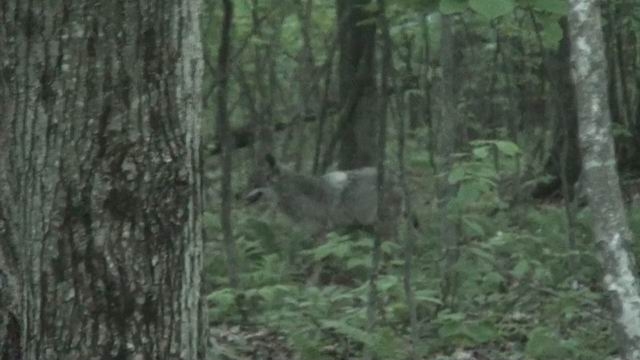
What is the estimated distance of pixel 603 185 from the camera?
20.7 ft

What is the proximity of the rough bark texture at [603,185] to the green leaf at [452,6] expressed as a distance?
31.6 inches

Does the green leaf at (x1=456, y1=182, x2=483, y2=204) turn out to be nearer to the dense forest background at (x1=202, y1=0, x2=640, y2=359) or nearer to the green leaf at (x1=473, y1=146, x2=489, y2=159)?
the dense forest background at (x1=202, y1=0, x2=640, y2=359)

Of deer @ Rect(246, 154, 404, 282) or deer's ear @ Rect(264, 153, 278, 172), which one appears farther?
deer's ear @ Rect(264, 153, 278, 172)

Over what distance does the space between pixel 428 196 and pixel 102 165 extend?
37.3 feet

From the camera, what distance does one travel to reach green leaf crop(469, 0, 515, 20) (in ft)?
18.1

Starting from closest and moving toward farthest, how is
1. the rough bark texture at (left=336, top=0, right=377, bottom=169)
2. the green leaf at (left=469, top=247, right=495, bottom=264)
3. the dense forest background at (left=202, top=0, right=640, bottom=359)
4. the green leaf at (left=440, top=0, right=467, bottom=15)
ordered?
the green leaf at (left=440, top=0, right=467, bottom=15) < the dense forest background at (left=202, top=0, right=640, bottom=359) < the green leaf at (left=469, top=247, right=495, bottom=264) < the rough bark texture at (left=336, top=0, right=377, bottom=169)

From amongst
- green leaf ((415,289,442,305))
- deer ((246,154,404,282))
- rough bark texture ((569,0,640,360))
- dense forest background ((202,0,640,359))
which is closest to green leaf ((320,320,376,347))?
dense forest background ((202,0,640,359))

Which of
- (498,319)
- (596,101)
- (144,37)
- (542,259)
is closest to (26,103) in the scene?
(144,37)

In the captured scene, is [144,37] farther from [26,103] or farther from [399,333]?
[399,333]

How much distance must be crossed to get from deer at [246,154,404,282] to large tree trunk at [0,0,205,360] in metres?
9.45

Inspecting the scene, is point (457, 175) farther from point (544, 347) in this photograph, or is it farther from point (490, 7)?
point (490, 7)

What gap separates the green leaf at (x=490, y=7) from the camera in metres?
5.53

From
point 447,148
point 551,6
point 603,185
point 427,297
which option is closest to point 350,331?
point 427,297

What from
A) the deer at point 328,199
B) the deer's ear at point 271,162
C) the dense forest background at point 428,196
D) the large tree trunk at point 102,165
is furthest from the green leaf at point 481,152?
the deer's ear at point 271,162
